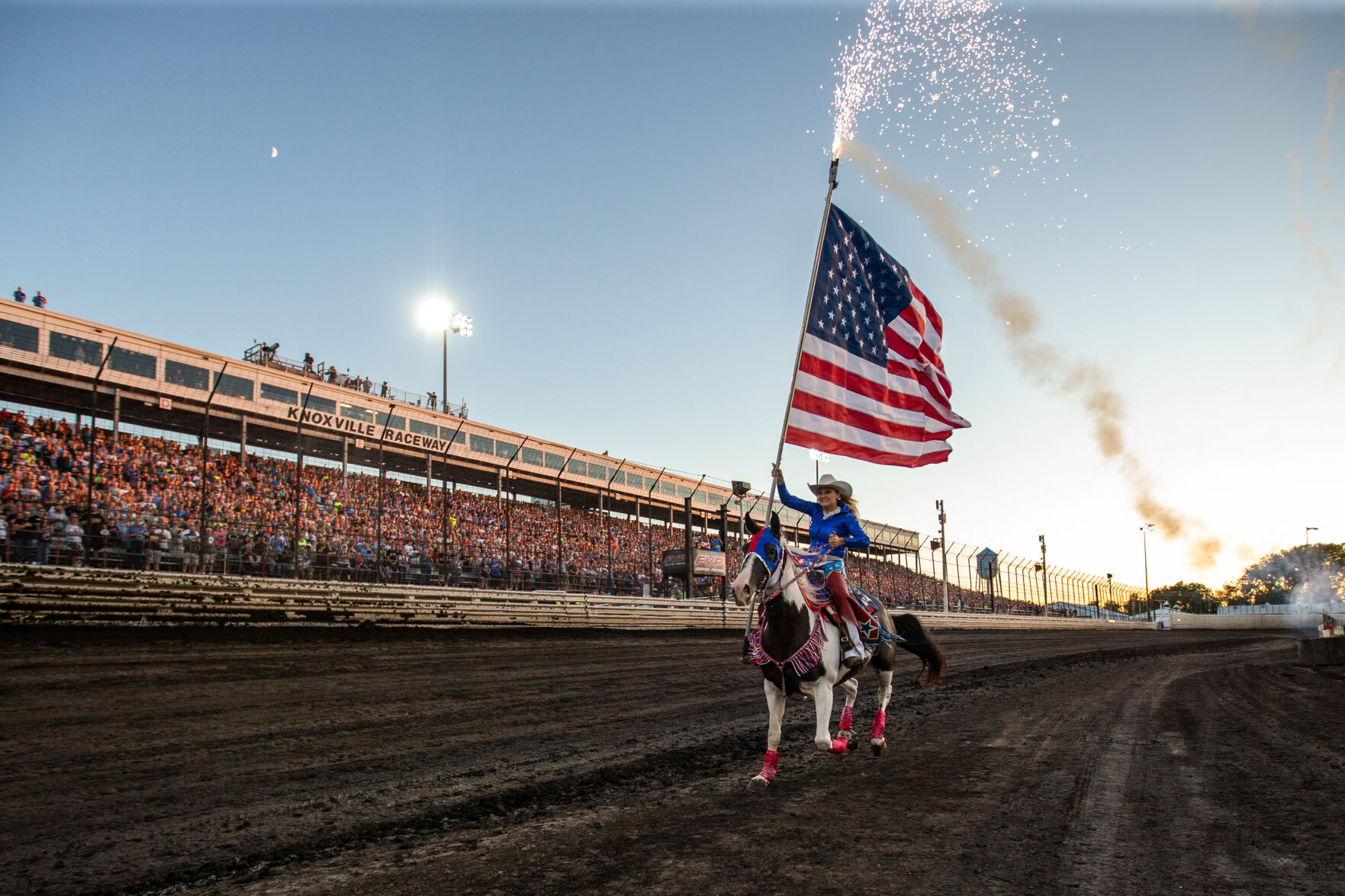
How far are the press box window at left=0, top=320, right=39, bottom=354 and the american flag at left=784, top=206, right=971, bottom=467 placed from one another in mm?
29001

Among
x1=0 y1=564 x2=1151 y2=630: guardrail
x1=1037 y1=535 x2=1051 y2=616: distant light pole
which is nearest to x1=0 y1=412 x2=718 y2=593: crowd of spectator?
x1=0 y1=564 x2=1151 y2=630: guardrail

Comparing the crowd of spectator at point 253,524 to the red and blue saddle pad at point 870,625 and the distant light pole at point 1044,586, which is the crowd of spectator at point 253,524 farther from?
the distant light pole at point 1044,586

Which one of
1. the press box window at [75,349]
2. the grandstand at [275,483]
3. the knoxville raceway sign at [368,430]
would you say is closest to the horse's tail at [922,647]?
the grandstand at [275,483]

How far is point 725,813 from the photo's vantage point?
191 inches

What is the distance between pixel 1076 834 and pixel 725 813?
6.53 ft

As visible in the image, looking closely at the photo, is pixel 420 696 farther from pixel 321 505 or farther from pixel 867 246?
pixel 321 505

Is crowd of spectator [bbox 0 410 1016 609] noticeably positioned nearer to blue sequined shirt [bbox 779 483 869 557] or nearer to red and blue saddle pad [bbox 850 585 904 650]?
blue sequined shirt [bbox 779 483 869 557]

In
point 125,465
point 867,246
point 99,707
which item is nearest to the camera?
point 99,707

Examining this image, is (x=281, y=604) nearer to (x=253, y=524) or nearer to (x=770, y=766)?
(x=253, y=524)

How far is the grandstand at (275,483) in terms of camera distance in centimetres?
1491

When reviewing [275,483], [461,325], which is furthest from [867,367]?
[461,325]

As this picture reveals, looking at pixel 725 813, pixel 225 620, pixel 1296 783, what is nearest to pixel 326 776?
pixel 725 813

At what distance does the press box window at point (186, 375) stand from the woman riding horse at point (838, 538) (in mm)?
31185

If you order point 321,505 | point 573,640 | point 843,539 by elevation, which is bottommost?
point 573,640
